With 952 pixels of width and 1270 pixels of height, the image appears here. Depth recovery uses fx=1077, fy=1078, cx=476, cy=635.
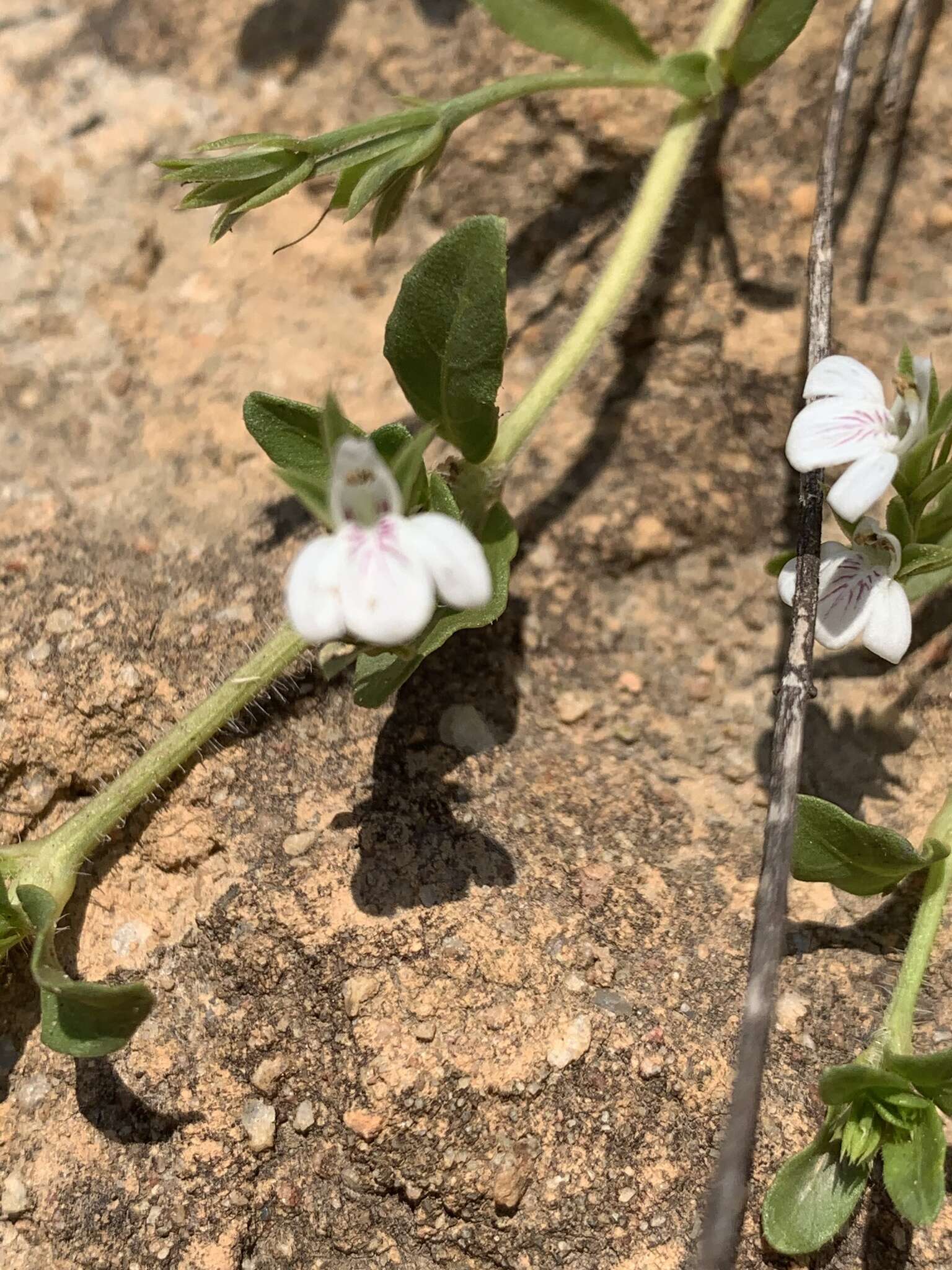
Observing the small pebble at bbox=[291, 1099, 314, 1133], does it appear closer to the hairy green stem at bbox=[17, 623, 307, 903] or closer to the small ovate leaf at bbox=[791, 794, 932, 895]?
the hairy green stem at bbox=[17, 623, 307, 903]

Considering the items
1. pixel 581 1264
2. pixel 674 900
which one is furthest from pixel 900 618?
pixel 581 1264

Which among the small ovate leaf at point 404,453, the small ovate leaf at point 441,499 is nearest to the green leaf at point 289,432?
the small ovate leaf at point 404,453

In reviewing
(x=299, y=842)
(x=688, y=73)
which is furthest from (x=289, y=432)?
(x=688, y=73)

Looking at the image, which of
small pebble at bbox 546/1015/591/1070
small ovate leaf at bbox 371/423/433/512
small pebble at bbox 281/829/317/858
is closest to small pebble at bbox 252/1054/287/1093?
small pebble at bbox 281/829/317/858

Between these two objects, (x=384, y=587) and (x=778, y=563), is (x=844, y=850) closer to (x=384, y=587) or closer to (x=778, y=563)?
(x=778, y=563)

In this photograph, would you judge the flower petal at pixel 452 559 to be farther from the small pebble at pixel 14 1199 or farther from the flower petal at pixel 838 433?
the small pebble at pixel 14 1199

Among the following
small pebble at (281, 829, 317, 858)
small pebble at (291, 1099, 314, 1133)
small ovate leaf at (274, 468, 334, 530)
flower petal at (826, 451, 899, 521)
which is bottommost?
small pebble at (291, 1099, 314, 1133)
